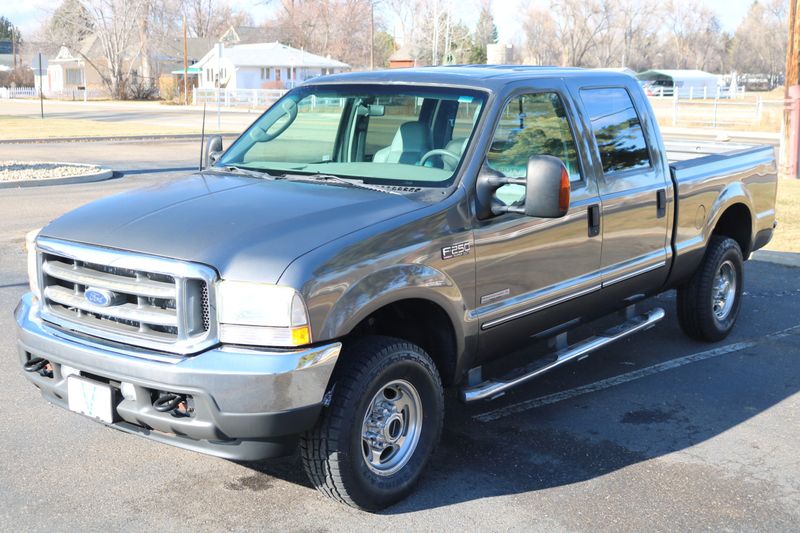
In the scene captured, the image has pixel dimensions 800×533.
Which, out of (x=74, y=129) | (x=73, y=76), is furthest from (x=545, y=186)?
(x=73, y=76)

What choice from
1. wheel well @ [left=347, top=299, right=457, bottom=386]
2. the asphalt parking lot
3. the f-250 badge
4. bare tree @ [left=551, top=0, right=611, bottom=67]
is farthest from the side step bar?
bare tree @ [left=551, top=0, right=611, bottom=67]

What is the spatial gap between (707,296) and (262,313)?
13.9 ft

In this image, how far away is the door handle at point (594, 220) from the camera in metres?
5.42

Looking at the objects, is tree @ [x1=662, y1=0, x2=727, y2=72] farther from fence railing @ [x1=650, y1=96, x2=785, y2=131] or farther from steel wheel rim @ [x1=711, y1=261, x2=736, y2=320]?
steel wheel rim @ [x1=711, y1=261, x2=736, y2=320]

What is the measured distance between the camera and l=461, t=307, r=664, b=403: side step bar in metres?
4.77

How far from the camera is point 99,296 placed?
160 inches

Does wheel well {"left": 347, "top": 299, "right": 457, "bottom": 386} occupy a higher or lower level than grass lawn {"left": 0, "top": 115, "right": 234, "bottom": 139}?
lower

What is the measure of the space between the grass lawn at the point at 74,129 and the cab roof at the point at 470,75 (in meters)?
26.3

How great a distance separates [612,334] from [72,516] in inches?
135

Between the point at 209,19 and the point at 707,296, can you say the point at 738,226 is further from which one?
the point at 209,19

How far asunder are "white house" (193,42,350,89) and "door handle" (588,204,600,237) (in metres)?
73.8

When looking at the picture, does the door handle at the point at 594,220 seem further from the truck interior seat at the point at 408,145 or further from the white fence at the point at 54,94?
the white fence at the point at 54,94

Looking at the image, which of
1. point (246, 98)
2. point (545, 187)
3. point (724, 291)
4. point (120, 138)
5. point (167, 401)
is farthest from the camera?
point (246, 98)

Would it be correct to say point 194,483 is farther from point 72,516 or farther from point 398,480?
point 398,480
